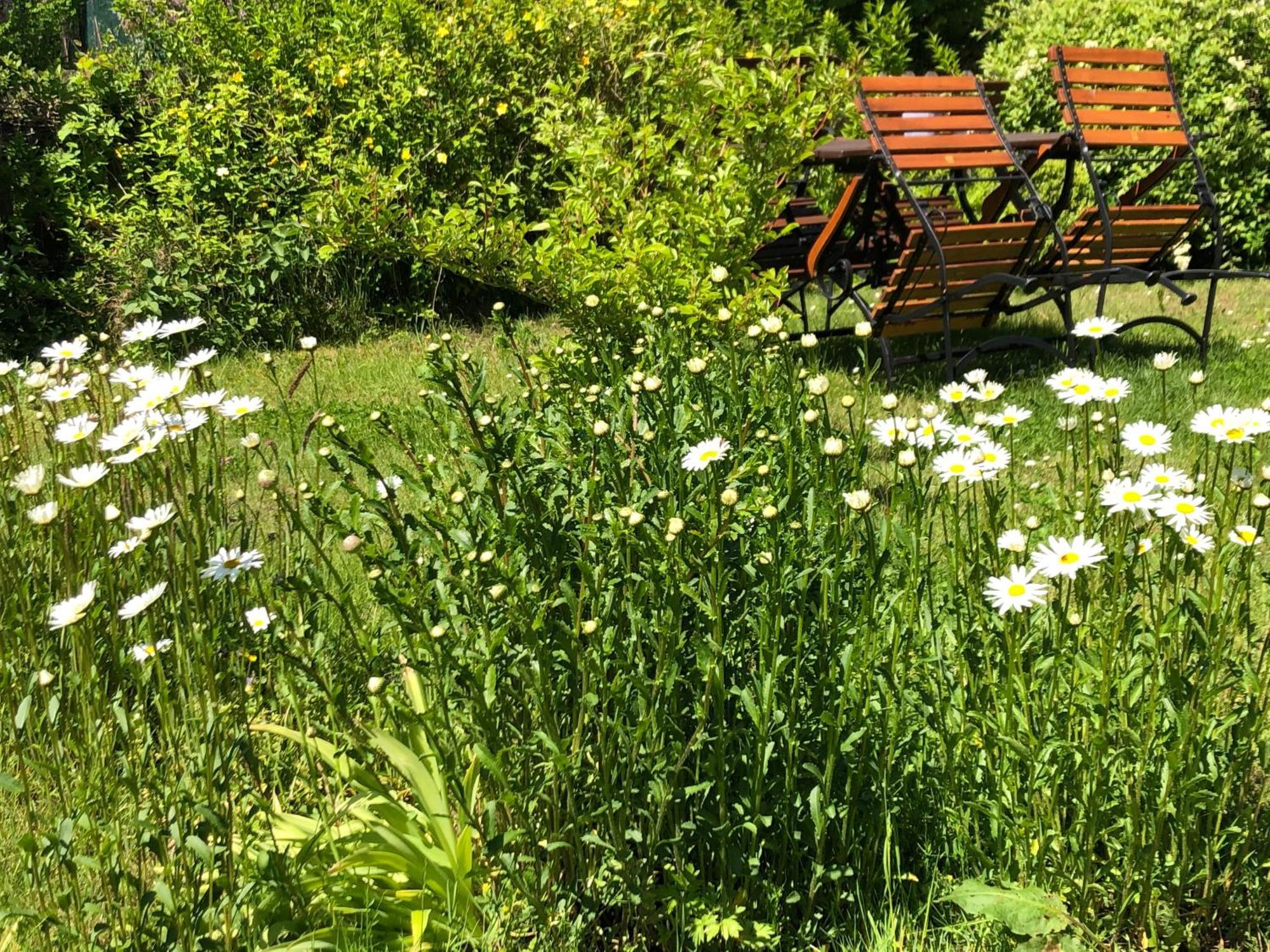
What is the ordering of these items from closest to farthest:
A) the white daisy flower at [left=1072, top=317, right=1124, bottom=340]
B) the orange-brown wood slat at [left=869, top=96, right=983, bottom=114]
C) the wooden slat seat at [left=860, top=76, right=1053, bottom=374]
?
the white daisy flower at [left=1072, top=317, right=1124, bottom=340]
the wooden slat seat at [left=860, top=76, right=1053, bottom=374]
the orange-brown wood slat at [left=869, top=96, right=983, bottom=114]

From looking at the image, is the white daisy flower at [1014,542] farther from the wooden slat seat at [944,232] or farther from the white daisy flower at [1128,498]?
the wooden slat seat at [944,232]

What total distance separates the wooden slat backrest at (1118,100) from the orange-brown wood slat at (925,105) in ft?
1.45

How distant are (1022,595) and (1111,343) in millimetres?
4778

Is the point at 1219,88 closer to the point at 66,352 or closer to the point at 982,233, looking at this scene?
the point at 982,233

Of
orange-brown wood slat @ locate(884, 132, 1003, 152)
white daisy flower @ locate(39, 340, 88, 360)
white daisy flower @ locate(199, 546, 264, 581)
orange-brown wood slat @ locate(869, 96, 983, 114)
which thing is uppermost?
orange-brown wood slat @ locate(869, 96, 983, 114)

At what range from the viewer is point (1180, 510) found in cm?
168

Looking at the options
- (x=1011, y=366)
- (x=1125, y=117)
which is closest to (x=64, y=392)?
(x=1011, y=366)

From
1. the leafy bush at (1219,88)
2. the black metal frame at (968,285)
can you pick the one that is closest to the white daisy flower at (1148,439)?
the black metal frame at (968,285)

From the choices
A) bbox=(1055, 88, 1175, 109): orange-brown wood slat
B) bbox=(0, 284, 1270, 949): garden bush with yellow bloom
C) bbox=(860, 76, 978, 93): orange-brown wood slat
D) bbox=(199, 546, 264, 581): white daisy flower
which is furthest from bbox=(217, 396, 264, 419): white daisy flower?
bbox=(1055, 88, 1175, 109): orange-brown wood slat

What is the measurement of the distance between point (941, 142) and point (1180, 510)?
3.60 metres

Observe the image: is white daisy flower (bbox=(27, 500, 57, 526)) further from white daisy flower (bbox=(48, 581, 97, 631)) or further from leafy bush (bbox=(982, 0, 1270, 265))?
leafy bush (bbox=(982, 0, 1270, 265))

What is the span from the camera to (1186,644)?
1.73m

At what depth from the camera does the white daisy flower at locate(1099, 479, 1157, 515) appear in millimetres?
1663

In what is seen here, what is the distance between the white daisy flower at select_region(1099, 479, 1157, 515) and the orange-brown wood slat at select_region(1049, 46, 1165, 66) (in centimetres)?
423
